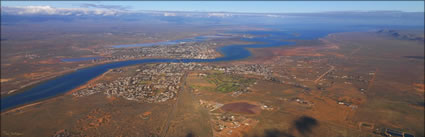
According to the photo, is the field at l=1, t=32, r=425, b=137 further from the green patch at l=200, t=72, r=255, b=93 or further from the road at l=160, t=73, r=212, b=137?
the road at l=160, t=73, r=212, b=137

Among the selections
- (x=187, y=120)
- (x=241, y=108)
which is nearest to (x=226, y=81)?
(x=241, y=108)

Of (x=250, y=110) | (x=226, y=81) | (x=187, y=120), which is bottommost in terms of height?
(x=187, y=120)

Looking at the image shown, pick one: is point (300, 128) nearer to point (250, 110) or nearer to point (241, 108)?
point (250, 110)

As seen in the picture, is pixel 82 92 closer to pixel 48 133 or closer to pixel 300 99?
pixel 48 133

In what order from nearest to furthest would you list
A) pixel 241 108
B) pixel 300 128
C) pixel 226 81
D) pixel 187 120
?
pixel 300 128 < pixel 187 120 < pixel 241 108 < pixel 226 81

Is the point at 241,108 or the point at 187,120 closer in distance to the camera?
the point at 187,120

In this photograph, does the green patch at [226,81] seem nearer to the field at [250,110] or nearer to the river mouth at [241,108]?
the field at [250,110]

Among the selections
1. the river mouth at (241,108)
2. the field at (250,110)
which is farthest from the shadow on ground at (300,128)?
the river mouth at (241,108)

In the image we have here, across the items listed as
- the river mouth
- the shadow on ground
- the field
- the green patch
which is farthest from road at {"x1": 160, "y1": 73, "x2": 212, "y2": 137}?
the shadow on ground

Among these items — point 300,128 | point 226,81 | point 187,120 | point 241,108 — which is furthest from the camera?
point 226,81

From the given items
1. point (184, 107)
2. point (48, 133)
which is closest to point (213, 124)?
point (184, 107)
